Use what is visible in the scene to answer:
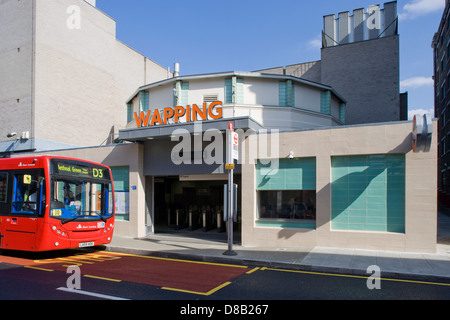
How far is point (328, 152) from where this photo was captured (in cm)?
1104

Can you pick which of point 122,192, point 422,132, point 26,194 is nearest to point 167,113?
point 122,192

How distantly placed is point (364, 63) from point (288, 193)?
16.8 metres

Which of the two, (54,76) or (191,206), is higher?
(54,76)

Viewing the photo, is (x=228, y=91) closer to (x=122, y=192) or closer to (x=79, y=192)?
(x=122, y=192)

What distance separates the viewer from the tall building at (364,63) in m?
23.3

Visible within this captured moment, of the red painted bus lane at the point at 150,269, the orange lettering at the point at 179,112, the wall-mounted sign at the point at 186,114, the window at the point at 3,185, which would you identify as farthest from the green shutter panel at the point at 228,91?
the window at the point at 3,185

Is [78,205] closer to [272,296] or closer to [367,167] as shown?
[272,296]

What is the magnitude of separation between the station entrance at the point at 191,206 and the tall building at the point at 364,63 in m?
11.9

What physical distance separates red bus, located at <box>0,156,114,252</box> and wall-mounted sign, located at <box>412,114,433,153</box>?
9.63 meters

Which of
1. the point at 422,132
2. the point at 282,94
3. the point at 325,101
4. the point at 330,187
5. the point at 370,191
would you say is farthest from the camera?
the point at 325,101

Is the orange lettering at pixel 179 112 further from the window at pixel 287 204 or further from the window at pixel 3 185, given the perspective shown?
the window at pixel 3 185

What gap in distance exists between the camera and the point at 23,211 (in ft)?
32.4

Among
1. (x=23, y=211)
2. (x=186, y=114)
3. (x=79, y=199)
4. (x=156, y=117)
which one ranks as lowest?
(x=23, y=211)
